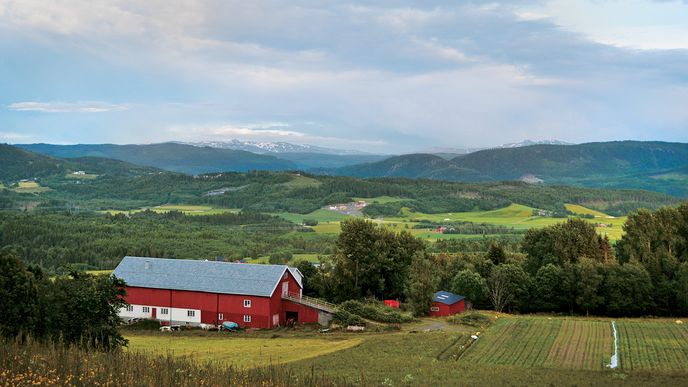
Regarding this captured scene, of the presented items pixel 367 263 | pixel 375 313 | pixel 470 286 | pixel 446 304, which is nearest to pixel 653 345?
pixel 446 304

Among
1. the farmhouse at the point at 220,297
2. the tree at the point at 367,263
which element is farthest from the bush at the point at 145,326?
the tree at the point at 367,263

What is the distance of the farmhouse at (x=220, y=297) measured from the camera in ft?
160

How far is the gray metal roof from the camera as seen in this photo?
49.4 metres

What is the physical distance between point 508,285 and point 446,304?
Result: 21.3 feet

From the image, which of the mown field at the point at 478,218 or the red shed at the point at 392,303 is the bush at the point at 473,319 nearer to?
the red shed at the point at 392,303

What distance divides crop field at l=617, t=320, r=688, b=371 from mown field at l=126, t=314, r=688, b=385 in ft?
0.16

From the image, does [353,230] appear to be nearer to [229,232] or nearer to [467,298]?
[467,298]

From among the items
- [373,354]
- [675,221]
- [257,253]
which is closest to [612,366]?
[373,354]

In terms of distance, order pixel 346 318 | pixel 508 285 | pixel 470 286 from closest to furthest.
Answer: pixel 346 318
pixel 508 285
pixel 470 286

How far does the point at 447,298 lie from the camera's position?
54438 mm

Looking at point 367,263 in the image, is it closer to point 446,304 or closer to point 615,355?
point 446,304

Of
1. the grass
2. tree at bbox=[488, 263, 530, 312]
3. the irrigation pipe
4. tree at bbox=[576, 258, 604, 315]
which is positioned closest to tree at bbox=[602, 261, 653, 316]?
tree at bbox=[576, 258, 604, 315]

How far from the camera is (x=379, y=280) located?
189 feet

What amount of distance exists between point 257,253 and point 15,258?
6636cm
